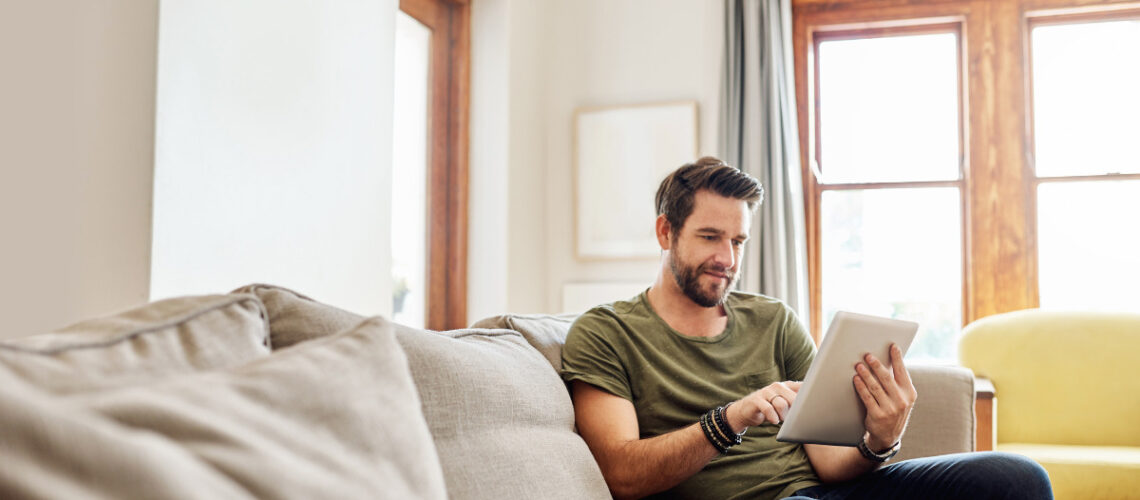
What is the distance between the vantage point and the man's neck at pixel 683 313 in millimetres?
1972

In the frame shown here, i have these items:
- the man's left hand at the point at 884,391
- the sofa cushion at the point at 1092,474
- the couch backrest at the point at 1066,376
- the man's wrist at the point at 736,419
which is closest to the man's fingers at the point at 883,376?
the man's left hand at the point at 884,391

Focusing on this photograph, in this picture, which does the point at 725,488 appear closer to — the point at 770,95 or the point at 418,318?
the point at 418,318

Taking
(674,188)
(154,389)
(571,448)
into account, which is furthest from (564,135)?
(154,389)

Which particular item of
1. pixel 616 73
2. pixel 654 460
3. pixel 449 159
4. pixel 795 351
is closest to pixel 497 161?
pixel 449 159

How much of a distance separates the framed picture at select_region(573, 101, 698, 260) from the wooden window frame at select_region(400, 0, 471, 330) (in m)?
0.55

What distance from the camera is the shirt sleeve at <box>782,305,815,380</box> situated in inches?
78.7

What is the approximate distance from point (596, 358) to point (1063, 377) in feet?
7.67

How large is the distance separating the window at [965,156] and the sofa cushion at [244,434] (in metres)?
3.57

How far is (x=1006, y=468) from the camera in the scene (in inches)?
62.7

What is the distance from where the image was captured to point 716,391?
73.0 inches

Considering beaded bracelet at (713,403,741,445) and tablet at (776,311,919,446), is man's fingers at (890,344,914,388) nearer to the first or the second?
Answer: tablet at (776,311,919,446)

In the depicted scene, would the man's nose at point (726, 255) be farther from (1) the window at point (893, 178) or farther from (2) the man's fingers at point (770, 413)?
(1) the window at point (893, 178)

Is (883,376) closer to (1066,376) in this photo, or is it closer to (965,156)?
(1066,376)

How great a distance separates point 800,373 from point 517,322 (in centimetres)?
60
